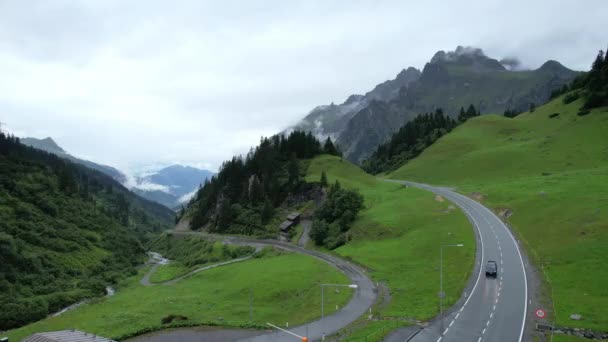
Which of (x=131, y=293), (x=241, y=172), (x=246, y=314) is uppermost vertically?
(x=241, y=172)

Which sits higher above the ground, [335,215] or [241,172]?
[241,172]

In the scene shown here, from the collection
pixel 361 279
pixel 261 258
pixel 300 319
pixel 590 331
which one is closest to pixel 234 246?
pixel 261 258

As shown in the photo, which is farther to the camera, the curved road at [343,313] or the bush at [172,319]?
the bush at [172,319]

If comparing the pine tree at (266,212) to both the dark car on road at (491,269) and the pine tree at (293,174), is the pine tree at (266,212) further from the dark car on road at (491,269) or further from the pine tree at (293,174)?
the dark car on road at (491,269)

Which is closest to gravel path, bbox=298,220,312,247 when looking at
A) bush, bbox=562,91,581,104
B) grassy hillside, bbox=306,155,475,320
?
grassy hillside, bbox=306,155,475,320

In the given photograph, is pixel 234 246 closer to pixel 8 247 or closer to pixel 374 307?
pixel 8 247

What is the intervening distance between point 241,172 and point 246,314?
4090 inches

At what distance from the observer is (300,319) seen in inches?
1973

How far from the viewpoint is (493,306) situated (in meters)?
46.5

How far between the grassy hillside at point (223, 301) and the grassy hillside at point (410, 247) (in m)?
7.40

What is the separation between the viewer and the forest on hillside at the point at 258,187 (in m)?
137

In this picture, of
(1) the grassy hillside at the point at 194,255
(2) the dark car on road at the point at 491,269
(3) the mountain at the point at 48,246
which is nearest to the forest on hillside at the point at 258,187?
(1) the grassy hillside at the point at 194,255

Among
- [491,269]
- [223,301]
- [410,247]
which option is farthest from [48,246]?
[491,269]

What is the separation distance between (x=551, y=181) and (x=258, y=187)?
87.2m
